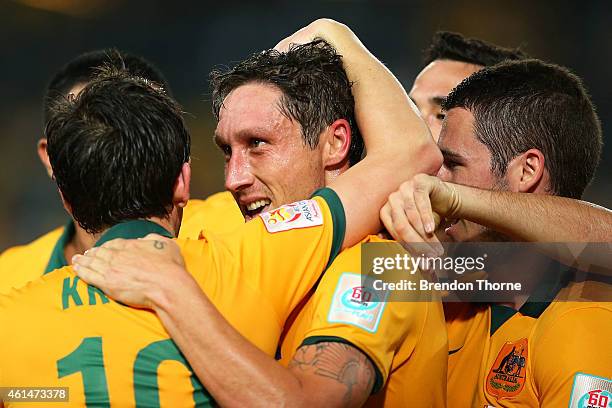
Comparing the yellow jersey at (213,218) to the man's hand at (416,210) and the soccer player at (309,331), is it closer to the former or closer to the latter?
the soccer player at (309,331)

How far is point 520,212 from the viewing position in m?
2.56

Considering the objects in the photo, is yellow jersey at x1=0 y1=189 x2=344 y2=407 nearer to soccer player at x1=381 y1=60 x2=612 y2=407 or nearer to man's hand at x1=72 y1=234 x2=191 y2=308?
man's hand at x1=72 y1=234 x2=191 y2=308

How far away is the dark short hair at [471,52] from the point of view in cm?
450

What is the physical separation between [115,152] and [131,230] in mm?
212

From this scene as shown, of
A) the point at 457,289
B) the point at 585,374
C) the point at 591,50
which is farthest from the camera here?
the point at 591,50

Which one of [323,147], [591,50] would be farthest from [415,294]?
[591,50]

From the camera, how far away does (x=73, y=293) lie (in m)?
1.97

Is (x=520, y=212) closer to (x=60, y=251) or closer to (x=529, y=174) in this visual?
(x=529, y=174)

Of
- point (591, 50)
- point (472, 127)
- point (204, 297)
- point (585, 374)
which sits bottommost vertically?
point (585, 374)

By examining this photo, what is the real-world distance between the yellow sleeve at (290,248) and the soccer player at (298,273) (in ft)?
0.13

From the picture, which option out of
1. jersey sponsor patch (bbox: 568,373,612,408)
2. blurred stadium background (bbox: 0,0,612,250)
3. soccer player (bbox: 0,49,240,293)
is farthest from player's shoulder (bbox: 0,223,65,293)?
blurred stadium background (bbox: 0,0,612,250)

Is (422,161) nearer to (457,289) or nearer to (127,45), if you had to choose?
(457,289)

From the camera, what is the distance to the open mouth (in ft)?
8.49

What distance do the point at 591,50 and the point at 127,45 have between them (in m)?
5.21
